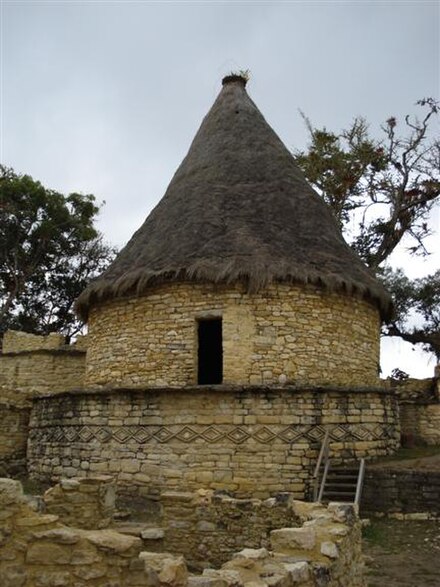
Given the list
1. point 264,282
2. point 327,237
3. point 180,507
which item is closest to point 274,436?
point 264,282

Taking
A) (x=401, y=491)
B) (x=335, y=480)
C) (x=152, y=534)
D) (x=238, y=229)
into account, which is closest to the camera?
(x=152, y=534)

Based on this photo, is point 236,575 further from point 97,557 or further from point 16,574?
point 16,574

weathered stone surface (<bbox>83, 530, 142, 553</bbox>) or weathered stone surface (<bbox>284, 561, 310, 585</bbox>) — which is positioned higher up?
weathered stone surface (<bbox>83, 530, 142, 553</bbox>)

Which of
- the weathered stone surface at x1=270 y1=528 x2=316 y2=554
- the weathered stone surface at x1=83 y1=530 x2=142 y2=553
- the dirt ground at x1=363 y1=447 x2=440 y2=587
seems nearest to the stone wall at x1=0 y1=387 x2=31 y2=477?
the dirt ground at x1=363 y1=447 x2=440 y2=587

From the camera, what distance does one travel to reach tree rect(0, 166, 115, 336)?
26.5 metres

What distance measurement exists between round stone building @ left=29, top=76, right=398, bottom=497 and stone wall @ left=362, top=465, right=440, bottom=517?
86 cm

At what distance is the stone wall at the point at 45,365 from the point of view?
1992 centimetres

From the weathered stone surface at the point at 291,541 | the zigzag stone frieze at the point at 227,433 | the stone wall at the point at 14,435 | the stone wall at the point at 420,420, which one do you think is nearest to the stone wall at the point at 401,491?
the zigzag stone frieze at the point at 227,433

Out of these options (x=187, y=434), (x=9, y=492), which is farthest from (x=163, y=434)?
(x=9, y=492)

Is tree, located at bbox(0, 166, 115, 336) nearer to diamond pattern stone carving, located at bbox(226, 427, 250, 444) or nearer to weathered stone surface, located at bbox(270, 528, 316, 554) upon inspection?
diamond pattern stone carving, located at bbox(226, 427, 250, 444)

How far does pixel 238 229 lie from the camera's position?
1289 centimetres

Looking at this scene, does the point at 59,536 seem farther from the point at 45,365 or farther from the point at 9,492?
the point at 45,365

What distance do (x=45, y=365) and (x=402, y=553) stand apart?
14.9m

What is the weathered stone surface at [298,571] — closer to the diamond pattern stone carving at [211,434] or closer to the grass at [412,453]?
the diamond pattern stone carving at [211,434]
